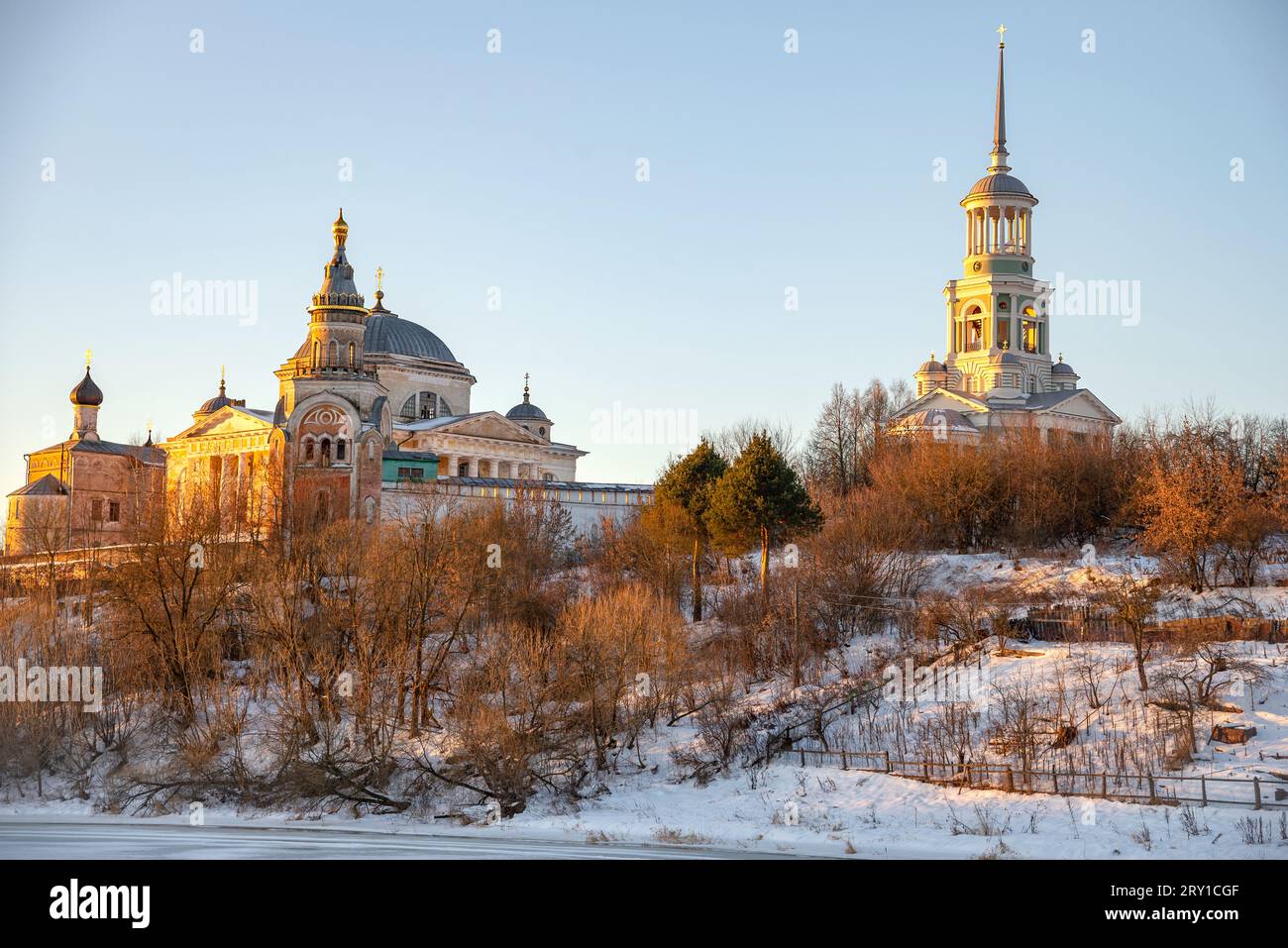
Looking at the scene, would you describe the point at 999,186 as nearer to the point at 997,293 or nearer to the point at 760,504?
the point at 997,293

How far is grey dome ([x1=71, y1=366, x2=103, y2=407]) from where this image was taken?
70.3 m

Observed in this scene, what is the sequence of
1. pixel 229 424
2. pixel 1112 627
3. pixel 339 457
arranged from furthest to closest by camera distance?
pixel 229 424 → pixel 339 457 → pixel 1112 627

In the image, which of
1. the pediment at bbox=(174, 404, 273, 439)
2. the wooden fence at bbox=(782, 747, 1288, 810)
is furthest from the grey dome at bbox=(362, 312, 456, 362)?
the wooden fence at bbox=(782, 747, 1288, 810)

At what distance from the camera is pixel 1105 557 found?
3941 centimetres

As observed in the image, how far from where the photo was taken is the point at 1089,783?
2409 centimetres

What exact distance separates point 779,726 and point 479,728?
6.09 meters

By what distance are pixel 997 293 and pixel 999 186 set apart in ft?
15.7

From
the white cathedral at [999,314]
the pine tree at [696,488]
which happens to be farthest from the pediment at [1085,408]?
the pine tree at [696,488]

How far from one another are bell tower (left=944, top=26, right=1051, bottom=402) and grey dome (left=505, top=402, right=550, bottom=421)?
18811mm

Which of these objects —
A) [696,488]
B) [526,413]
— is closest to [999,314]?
[526,413]

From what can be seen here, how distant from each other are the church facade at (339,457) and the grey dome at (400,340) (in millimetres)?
81
